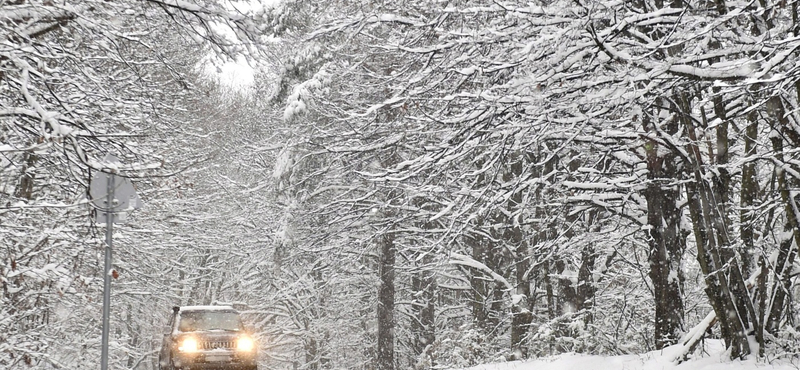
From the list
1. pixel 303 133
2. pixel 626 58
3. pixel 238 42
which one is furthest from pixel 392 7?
pixel 303 133

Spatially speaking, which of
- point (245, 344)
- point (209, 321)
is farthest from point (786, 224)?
point (209, 321)

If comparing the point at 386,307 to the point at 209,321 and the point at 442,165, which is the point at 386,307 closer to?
the point at 209,321

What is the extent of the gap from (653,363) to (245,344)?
8007 mm

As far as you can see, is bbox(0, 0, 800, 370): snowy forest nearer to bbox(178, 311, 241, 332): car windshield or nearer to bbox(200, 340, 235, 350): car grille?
bbox(178, 311, 241, 332): car windshield

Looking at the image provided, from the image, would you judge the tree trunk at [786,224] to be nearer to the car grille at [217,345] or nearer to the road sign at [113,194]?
the road sign at [113,194]

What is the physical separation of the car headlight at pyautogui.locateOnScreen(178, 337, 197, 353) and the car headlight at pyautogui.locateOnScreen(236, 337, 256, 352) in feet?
2.64

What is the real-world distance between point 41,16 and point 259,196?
70.3 feet

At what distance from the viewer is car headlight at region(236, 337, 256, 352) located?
14.1m

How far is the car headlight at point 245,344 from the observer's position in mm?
14078

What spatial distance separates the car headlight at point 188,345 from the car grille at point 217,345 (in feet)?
0.42

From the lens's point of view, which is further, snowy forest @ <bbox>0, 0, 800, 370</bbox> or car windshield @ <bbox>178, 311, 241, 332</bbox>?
car windshield @ <bbox>178, 311, 241, 332</bbox>

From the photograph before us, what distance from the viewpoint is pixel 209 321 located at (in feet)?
48.5

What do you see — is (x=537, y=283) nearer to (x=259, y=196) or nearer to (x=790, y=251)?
(x=790, y=251)

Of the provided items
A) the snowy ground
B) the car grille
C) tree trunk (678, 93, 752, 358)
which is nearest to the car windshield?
the car grille
